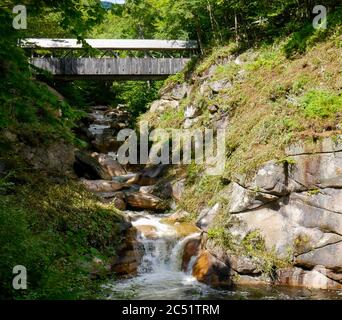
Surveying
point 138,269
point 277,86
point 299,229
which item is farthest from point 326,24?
point 138,269

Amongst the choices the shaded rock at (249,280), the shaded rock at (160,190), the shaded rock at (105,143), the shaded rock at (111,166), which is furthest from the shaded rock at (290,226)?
the shaded rock at (105,143)

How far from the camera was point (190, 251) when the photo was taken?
1184 cm

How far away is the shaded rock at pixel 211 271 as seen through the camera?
10.4m

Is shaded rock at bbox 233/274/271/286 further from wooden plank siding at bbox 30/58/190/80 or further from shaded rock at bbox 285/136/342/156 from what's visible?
wooden plank siding at bbox 30/58/190/80

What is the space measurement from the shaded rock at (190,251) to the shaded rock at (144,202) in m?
3.18

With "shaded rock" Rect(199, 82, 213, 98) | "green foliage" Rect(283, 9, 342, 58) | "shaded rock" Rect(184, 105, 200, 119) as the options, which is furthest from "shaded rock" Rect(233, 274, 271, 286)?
"shaded rock" Rect(184, 105, 200, 119)

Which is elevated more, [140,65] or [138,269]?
[140,65]

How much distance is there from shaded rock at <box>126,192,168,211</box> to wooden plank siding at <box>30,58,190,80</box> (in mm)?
13445

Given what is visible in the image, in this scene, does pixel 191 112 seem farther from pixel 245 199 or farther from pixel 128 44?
pixel 128 44

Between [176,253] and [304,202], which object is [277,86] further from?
[176,253]

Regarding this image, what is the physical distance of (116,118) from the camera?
95.6 feet

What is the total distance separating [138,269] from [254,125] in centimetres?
609

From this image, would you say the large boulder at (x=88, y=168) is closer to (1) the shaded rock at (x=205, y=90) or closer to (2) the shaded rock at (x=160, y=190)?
(2) the shaded rock at (x=160, y=190)

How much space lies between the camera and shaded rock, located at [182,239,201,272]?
11634mm
